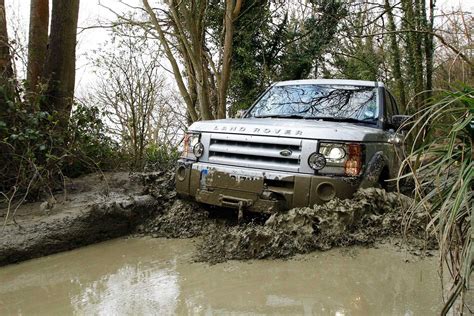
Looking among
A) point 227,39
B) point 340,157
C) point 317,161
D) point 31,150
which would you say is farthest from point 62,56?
point 227,39

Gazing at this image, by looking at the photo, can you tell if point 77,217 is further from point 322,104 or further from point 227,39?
point 227,39

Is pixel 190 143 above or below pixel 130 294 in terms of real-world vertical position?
above

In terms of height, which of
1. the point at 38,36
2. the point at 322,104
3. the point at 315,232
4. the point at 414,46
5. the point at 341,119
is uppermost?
the point at 414,46

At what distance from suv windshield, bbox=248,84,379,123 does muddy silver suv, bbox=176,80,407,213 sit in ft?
0.07

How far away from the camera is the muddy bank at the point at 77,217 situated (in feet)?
12.3

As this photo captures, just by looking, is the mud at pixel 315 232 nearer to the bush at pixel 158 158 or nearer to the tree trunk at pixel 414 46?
the bush at pixel 158 158

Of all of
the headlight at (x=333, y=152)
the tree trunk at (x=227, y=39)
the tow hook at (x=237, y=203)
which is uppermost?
the tree trunk at (x=227, y=39)

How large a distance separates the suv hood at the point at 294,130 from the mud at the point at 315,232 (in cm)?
53

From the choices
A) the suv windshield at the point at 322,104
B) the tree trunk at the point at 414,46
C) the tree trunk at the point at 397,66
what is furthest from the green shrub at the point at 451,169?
the tree trunk at the point at 397,66

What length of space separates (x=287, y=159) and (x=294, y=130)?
0.28 m

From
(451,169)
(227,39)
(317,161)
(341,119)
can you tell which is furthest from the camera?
(227,39)

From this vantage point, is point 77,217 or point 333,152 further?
point 77,217

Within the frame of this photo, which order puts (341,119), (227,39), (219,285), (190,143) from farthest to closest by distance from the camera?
1. (227,39)
2. (341,119)
3. (190,143)
4. (219,285)

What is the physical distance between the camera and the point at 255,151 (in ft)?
13.8
